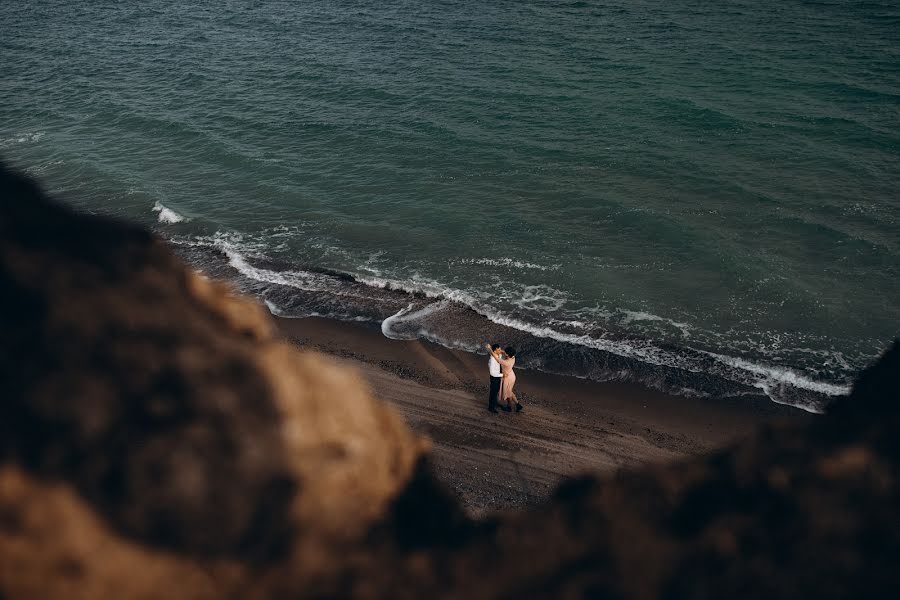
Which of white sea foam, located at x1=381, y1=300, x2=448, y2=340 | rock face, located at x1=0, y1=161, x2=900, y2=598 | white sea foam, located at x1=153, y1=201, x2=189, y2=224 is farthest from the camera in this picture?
white sea foam, located at x1=153, y1=201, x2=189, y2=224

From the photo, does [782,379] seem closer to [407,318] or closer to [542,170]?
[407,318]

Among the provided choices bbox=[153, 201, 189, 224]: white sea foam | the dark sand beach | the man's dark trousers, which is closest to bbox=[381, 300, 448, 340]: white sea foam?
the dark sand beach

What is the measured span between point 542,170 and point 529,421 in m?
14.3

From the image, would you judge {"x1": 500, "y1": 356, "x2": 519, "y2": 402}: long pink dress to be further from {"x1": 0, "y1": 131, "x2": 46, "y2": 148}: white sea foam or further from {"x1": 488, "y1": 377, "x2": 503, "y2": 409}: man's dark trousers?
{"x1": 0, "y1": 131, "x2": 46, "y2": 148}: white sea foam

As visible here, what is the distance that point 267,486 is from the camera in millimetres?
1384

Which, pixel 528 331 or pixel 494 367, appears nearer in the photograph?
pixel 494 367

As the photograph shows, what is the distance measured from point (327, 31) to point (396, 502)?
45.6 m

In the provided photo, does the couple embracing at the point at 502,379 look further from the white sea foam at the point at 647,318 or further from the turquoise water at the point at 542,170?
the white sea foam at the point at 647,318

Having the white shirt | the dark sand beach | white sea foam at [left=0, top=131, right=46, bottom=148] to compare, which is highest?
white sea foam at [left=0, top=131, right=46, bottom=148]

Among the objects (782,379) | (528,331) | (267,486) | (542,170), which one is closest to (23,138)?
(542,170)

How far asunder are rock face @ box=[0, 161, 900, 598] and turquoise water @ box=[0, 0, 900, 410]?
13.9 metres

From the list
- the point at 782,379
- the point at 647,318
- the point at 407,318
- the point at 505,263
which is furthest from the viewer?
the point at 505,263

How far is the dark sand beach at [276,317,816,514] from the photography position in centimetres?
1180

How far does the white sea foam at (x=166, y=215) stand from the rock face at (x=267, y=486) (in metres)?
24.1
